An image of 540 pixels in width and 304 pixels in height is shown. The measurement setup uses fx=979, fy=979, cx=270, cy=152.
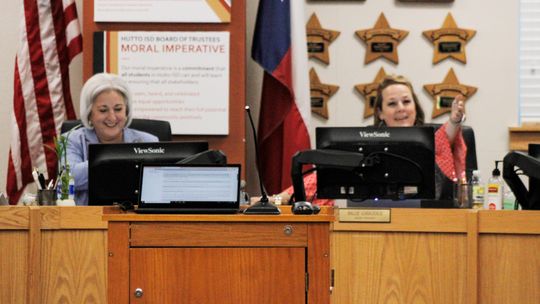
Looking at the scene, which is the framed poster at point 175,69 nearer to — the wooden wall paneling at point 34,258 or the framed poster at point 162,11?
the framed poster at point 162,11

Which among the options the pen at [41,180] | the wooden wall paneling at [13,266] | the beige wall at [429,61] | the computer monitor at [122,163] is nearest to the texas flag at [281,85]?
the beige wall at [429,61]

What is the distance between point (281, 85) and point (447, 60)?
1.06 metres

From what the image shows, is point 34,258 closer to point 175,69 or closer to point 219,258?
point 219,258

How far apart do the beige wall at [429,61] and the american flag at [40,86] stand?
0.22m

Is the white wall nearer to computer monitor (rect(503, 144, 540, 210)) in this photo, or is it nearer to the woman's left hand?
the woman's left hand

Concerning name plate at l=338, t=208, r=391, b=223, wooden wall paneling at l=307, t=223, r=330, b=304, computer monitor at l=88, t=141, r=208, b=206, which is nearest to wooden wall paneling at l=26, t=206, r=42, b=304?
computer monitor at l=88, t=141, r=208, b=206

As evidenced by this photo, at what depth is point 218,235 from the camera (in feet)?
8.93

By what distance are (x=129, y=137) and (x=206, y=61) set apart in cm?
93

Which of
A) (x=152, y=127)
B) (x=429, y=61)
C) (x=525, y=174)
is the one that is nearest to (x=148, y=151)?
(x=152, y=127)

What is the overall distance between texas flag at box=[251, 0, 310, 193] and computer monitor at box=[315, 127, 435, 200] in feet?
6.48

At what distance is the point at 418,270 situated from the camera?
376cm

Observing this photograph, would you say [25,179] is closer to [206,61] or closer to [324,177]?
[206,61]

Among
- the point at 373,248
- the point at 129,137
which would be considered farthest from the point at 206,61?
the point at 373,248

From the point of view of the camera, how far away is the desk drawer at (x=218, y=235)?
107 inches
